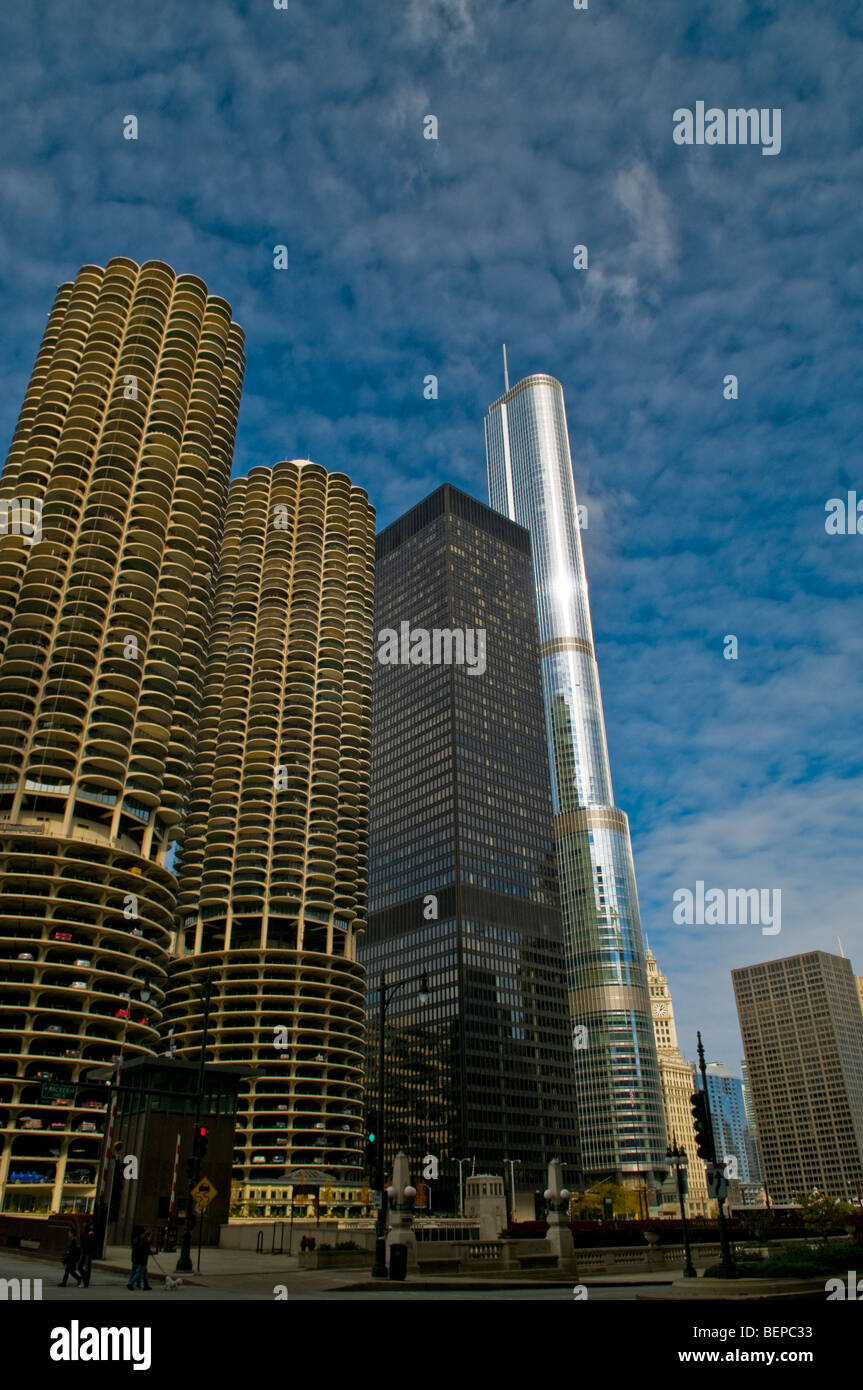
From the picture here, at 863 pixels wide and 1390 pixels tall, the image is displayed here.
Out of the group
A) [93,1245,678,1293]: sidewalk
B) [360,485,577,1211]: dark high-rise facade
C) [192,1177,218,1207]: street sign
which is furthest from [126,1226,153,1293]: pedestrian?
[360,485,577,1211]: dark high-rise facade

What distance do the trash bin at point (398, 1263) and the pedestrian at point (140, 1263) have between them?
8.65m

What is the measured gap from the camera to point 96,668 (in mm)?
99375

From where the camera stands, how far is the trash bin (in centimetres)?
2958

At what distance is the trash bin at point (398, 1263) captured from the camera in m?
29.6

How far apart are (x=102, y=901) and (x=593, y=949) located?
136144 millimetres

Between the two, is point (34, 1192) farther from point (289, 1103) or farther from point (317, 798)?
point (317, 798)

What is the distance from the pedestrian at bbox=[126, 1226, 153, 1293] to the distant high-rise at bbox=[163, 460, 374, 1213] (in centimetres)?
7672

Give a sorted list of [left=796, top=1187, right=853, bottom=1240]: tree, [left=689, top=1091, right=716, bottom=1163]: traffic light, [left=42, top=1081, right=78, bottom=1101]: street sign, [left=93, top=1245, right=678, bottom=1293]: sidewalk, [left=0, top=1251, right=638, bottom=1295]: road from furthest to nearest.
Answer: [left=796, top=1187, right=853, bottom=1240]: tree → [left=42, top=1081, right=78, bottom=1101]: street sign → [left=689, top=1091, right=716, bottom=1163]: traffic light → [left=93, top=1245, right=678, bottom=1293]: sidewalk → [left=0, top=1251, right=638, bottom=1295]: road

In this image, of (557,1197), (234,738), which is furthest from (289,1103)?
(557,1197)

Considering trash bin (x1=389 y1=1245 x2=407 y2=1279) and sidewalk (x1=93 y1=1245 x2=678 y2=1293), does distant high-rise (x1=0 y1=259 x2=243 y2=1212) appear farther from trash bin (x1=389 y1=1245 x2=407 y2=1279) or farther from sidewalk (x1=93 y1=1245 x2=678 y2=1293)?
trash bin (x1=389 y1=1245 x2=407 y2=1279)

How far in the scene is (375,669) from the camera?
640 feet

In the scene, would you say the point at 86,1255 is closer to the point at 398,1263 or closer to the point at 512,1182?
the point at 398,1263

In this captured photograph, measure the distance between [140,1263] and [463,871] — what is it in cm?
13589

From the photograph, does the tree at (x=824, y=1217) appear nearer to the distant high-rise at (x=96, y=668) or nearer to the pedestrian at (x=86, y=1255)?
the distant high-rise at (x=96, y=668)
